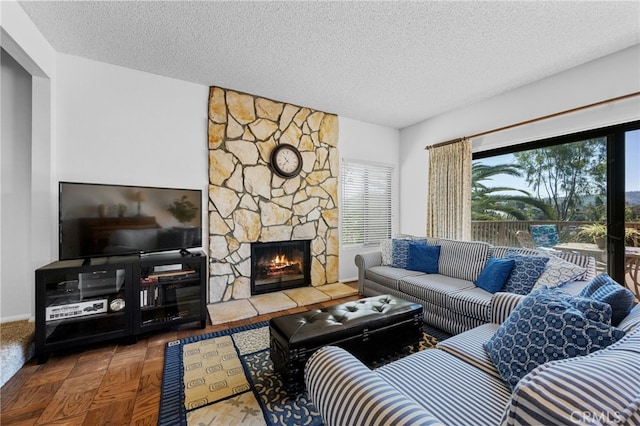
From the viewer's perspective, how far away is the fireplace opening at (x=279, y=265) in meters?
3.53

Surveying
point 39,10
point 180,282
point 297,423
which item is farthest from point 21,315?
point 297,423

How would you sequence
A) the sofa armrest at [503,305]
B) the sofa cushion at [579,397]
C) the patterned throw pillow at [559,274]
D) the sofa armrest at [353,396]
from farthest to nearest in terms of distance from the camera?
the patterned throw pillow at [559,274]
the sofa armrest at [503,305]
the sofa armrest at [353,396]
the sofa cushion at [579,397]

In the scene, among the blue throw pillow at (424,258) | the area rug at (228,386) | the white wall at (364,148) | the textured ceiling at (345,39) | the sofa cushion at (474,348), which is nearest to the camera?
the sofa cushion at (474,348)

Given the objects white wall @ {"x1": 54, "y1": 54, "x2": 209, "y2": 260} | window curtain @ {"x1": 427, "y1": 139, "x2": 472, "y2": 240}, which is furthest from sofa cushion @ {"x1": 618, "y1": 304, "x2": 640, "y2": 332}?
white wall @ {"x1": 54, "y1": 54, "x2": 209, "y2": 260}

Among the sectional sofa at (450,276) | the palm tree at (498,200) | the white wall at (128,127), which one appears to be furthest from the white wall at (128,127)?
the palm tree at (498,200)

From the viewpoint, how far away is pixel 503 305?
161cm

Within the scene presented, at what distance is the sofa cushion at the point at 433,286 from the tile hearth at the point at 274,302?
3.19ft

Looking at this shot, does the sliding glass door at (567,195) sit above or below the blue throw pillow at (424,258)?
above

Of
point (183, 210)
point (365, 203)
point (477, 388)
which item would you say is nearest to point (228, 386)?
point (477, 388)

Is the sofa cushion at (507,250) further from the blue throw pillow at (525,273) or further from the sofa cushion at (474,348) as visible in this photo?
the sofa cushion at (474,348)

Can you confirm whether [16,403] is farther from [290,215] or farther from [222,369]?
[290,215]

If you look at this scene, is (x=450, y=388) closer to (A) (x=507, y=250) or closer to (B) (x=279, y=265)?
(A) (x=507, y=250)

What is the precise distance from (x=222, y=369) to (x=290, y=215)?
2.15 metres

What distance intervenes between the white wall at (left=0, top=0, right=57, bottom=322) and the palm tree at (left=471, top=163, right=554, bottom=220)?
497cm
